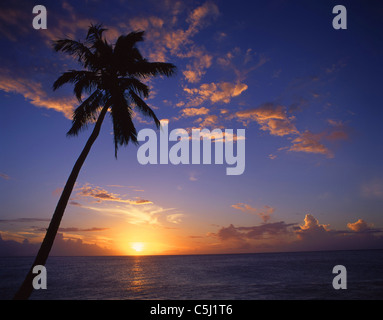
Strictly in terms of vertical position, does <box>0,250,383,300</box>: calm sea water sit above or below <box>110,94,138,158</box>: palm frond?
below

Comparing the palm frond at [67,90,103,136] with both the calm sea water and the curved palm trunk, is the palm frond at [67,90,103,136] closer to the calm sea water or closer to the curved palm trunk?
the curved palm trunk

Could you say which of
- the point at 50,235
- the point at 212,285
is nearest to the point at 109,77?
the point at 50,235

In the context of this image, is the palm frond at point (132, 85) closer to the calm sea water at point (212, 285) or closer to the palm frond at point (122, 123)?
the palm frond at point (122, 123)

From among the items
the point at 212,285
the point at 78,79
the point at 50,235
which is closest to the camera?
the point at 50,235

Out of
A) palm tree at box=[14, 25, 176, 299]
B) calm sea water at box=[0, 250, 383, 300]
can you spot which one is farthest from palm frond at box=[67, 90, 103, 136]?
calm sea water at box=[0, 250, 383, 300]

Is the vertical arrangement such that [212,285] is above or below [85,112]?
below

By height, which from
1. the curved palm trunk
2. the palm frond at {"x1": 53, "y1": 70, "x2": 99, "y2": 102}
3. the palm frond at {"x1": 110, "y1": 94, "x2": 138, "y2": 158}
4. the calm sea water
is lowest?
the calm sea water

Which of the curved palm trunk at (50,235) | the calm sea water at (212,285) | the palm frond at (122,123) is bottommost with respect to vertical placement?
the calm sea water at (212,285)

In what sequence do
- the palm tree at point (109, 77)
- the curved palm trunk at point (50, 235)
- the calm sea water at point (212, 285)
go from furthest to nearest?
the calm sea water at point (212, 285) → the palm tree at point (109, 77) → the curved palm trunk at point (50, 235)

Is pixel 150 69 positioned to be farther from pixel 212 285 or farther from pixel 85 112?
pixel 212 285

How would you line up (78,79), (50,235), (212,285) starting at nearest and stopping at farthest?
(50,235) → (78,79) → (212,285)

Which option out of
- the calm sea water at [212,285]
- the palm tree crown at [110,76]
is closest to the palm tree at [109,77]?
the palm tree crown at [110,76]
